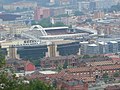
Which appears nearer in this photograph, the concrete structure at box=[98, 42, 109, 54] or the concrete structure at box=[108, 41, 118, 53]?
the concrete structure at box=[98, 42, 109, 54]

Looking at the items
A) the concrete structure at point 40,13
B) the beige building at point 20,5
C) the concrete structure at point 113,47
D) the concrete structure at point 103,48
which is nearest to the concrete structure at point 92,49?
the concrete structure at point 103,48

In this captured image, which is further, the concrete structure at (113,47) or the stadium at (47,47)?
the concrete structure at (113,47)

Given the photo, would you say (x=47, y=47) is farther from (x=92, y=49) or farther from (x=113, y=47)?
(x=113, y=47)

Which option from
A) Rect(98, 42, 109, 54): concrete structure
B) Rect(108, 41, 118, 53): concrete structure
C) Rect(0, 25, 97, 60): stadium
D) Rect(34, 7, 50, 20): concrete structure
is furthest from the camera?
Rect(34, 7, 50, 20): concrete structure

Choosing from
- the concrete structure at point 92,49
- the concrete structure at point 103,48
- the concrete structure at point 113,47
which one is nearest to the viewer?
the concrete structure at point 92,49

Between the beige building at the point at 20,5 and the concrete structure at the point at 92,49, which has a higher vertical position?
the concrete structure at the point at 92,49

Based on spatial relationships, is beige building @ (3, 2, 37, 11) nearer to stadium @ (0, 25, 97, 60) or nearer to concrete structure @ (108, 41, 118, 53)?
stadium @ (0, 25, 97, 60)

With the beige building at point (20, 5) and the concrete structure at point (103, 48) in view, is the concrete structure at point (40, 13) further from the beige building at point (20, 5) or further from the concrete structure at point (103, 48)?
the concrete structure at point (103, 48)

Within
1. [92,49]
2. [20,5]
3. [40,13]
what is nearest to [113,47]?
[92,49]

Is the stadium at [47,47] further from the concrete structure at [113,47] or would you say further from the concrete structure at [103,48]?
the concrete structure at [113,47]

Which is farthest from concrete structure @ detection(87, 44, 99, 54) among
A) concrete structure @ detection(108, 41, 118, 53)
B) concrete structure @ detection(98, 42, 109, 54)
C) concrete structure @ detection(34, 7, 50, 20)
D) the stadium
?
concrete structure @ detection(34, 7, 50, 20)

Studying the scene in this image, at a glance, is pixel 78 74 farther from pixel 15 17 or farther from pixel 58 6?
pixel 58 6

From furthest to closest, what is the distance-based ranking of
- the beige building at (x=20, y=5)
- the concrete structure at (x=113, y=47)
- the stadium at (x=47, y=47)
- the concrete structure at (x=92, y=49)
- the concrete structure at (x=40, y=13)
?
the beige building at (x=20, y=5), the concrete structure at (x=40, y=13), the concrete structure at (x=113, y=47), the concrete structure at (x=92, y=49), the stadium at (x=47, y=47)
